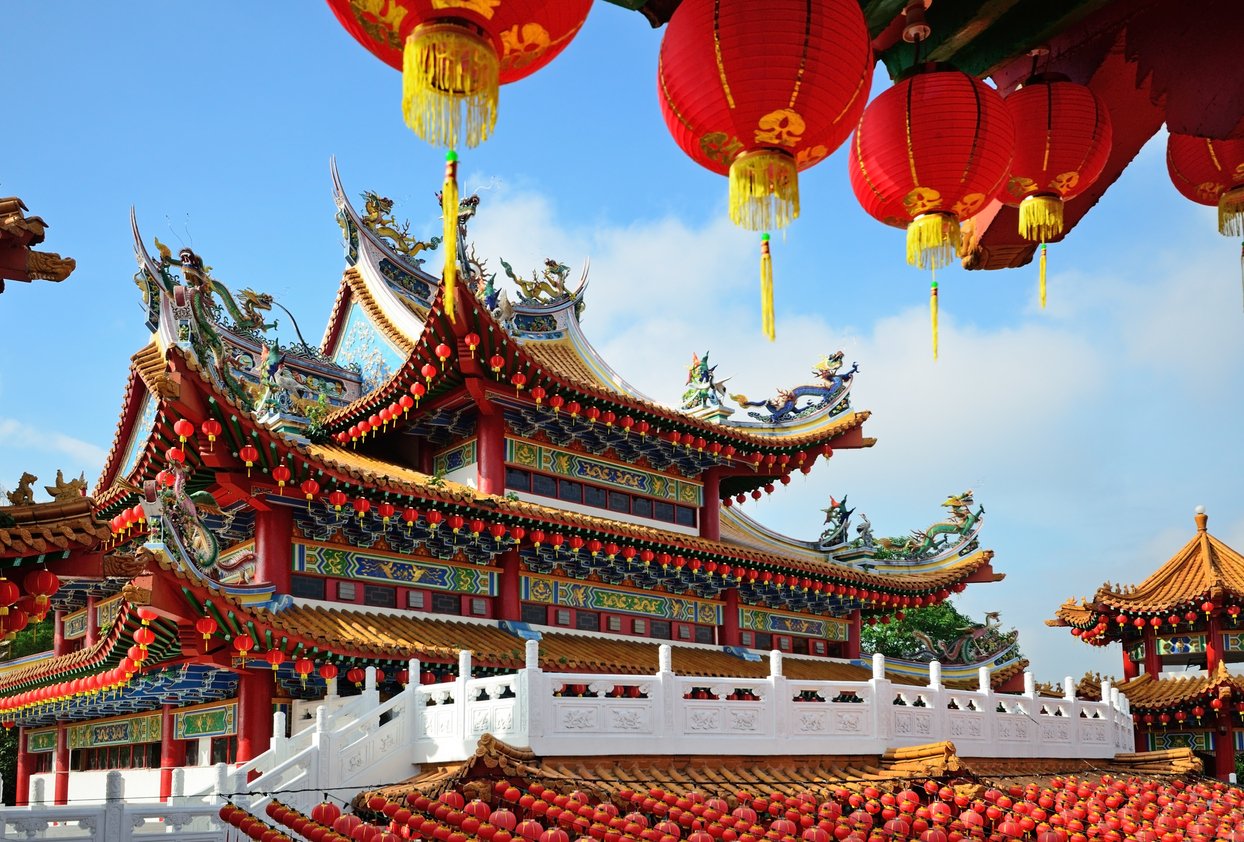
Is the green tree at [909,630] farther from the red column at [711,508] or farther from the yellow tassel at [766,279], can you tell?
the yellow tassel at [766,279]

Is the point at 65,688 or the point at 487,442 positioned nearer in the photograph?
the point at 65,688

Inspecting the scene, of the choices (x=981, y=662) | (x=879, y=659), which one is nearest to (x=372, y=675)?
(x=879, y=659)

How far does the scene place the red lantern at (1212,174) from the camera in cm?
411

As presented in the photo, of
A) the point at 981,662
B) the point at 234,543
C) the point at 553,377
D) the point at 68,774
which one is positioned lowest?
the point at 68,774

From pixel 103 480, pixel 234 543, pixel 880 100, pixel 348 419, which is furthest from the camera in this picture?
pixel 103 480

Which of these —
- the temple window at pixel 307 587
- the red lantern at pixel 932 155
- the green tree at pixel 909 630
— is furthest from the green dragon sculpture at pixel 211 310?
→ the green tree at pixel 909 630

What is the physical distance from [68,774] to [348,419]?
668 centimetres

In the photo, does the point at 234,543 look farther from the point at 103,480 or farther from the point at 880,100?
the point at 880,100

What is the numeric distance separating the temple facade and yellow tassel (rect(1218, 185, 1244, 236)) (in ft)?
23.0

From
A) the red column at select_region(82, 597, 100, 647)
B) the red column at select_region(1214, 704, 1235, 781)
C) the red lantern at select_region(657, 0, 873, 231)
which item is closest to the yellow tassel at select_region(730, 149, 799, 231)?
the red lantern at select_region(657, 0, 873, 231)

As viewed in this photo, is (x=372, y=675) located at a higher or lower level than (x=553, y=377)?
lower

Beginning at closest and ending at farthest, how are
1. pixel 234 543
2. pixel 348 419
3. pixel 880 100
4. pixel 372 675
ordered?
pixel 880 100
pixel 372 675
pixel 234 543
pixel 348 419

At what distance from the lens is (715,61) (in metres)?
3.50

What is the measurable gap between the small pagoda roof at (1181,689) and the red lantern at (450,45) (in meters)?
20.6
